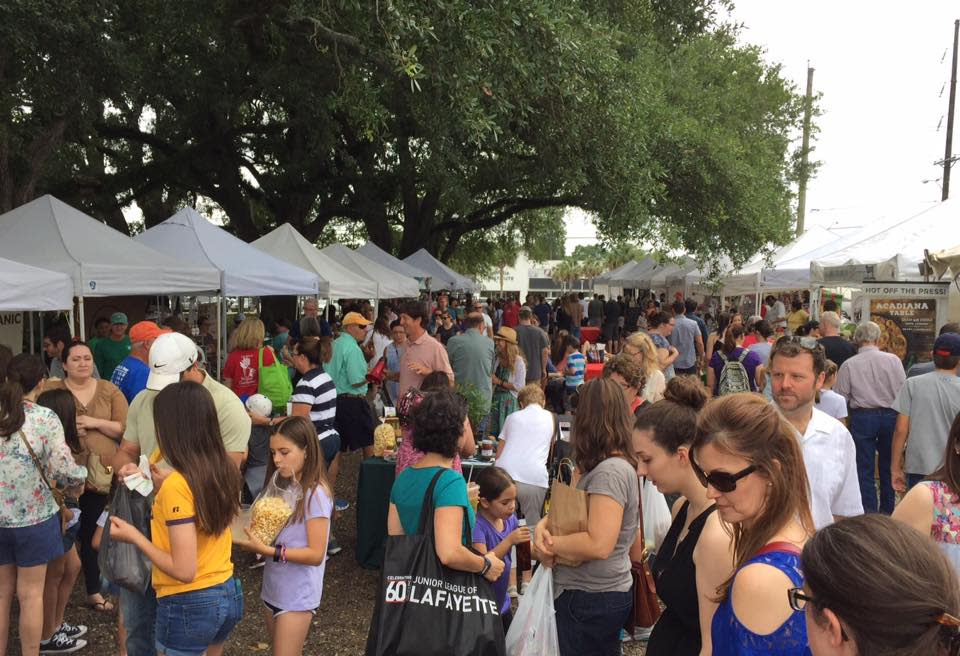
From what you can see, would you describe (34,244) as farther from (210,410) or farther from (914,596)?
(914,596)

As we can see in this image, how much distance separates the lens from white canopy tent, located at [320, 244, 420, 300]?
48.5ft

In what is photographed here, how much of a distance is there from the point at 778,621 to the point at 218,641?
244cm

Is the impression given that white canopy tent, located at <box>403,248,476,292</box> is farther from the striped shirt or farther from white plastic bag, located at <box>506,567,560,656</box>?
white plastic bag, located at <box>506,567,560,656</box>

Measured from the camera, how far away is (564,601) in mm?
3193

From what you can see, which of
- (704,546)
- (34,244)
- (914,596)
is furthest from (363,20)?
(914,596)

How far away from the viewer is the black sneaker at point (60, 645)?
4523mm

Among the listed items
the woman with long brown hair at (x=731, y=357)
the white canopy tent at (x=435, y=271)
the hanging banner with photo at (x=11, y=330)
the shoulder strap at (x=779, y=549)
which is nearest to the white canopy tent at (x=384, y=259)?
the white canopy tent at (x=435, y=271)

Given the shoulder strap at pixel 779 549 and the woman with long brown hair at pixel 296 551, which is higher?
the shoulder strap at pixel 779 549

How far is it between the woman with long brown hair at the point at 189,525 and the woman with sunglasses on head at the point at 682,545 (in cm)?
162

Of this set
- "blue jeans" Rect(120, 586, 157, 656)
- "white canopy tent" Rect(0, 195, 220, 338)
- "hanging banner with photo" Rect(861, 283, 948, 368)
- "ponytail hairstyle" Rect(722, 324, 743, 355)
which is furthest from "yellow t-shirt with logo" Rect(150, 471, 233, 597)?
"hanging banner with photo" Rect(861, 283, 948, 368)

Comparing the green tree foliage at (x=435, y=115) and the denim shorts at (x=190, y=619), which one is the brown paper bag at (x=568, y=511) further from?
the green tree foliage at (x=435, y=115)

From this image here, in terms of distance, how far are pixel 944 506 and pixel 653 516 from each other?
184cm

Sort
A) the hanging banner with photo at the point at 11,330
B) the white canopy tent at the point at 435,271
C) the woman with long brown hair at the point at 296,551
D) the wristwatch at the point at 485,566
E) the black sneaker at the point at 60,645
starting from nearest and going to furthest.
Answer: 1. the wristwatch at the point at 485,566
2. the woman with long brown hair at the point at 296,551
3. the black sneaker at the point at 60,645
4. the hanging banner with photo at the point at 11,330
5. the white canopy tent at the point at 435,271

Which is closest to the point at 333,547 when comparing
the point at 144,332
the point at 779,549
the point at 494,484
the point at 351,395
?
the point at 351,395
